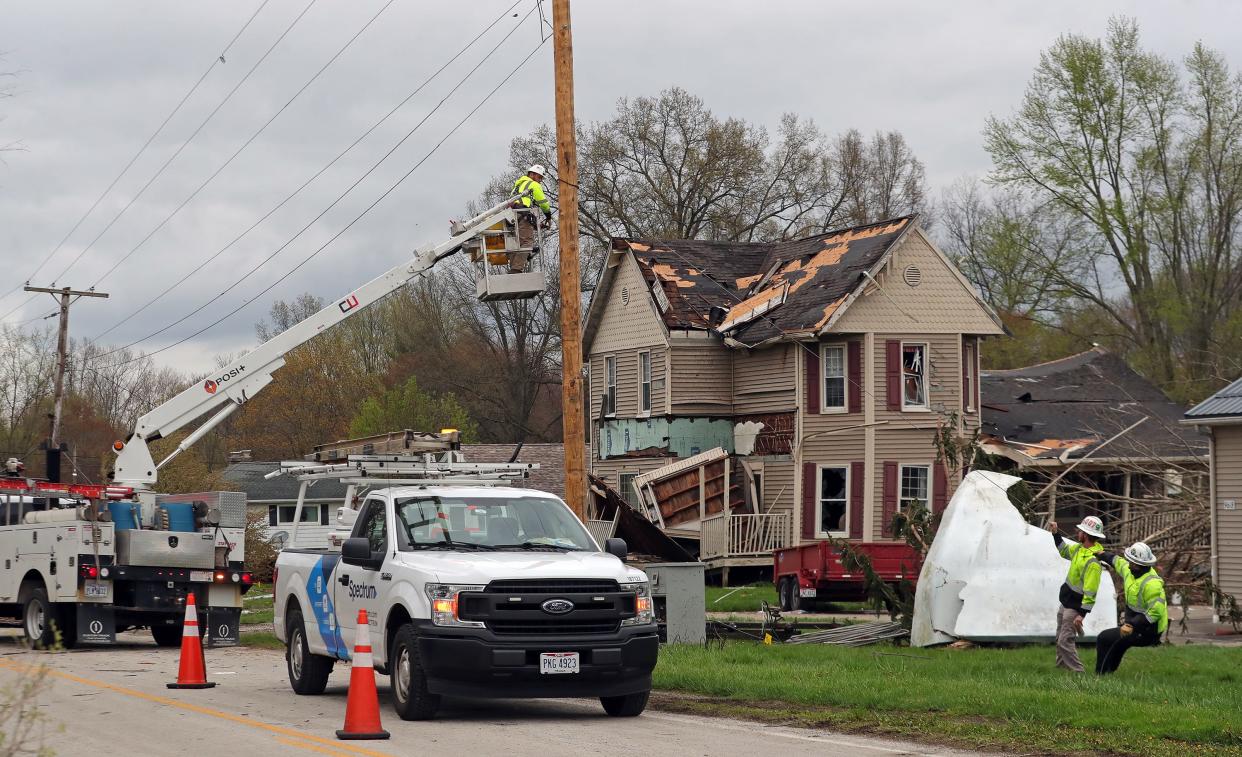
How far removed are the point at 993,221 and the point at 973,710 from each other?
43436 millimetres

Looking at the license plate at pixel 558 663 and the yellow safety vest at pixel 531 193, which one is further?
the yellow safety vest at pixel 531 193

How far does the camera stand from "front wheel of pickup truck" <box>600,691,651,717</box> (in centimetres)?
1239

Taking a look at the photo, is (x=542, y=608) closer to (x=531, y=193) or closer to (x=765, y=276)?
(x=531, y=193)

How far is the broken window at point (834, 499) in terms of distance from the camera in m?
35.7

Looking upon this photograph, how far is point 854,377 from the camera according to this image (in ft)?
117

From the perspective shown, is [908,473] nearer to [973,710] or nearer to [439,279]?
[973,710]

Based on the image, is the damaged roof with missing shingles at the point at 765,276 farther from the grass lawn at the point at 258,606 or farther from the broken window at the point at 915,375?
the grass lawn at the point at 258,606

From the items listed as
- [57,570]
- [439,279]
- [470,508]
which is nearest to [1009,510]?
[470,508]

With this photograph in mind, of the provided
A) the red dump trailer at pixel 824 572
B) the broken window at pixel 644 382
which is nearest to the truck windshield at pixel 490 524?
the red dump trailer at pixel 824 572

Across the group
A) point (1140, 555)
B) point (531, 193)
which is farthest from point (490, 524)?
point (531, 193)

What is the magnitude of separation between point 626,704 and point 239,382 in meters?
13.8

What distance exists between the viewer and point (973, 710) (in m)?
12.2

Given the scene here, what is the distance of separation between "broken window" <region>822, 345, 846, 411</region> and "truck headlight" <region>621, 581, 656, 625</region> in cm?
2379

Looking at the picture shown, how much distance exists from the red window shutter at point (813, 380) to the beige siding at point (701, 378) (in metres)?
2.86
